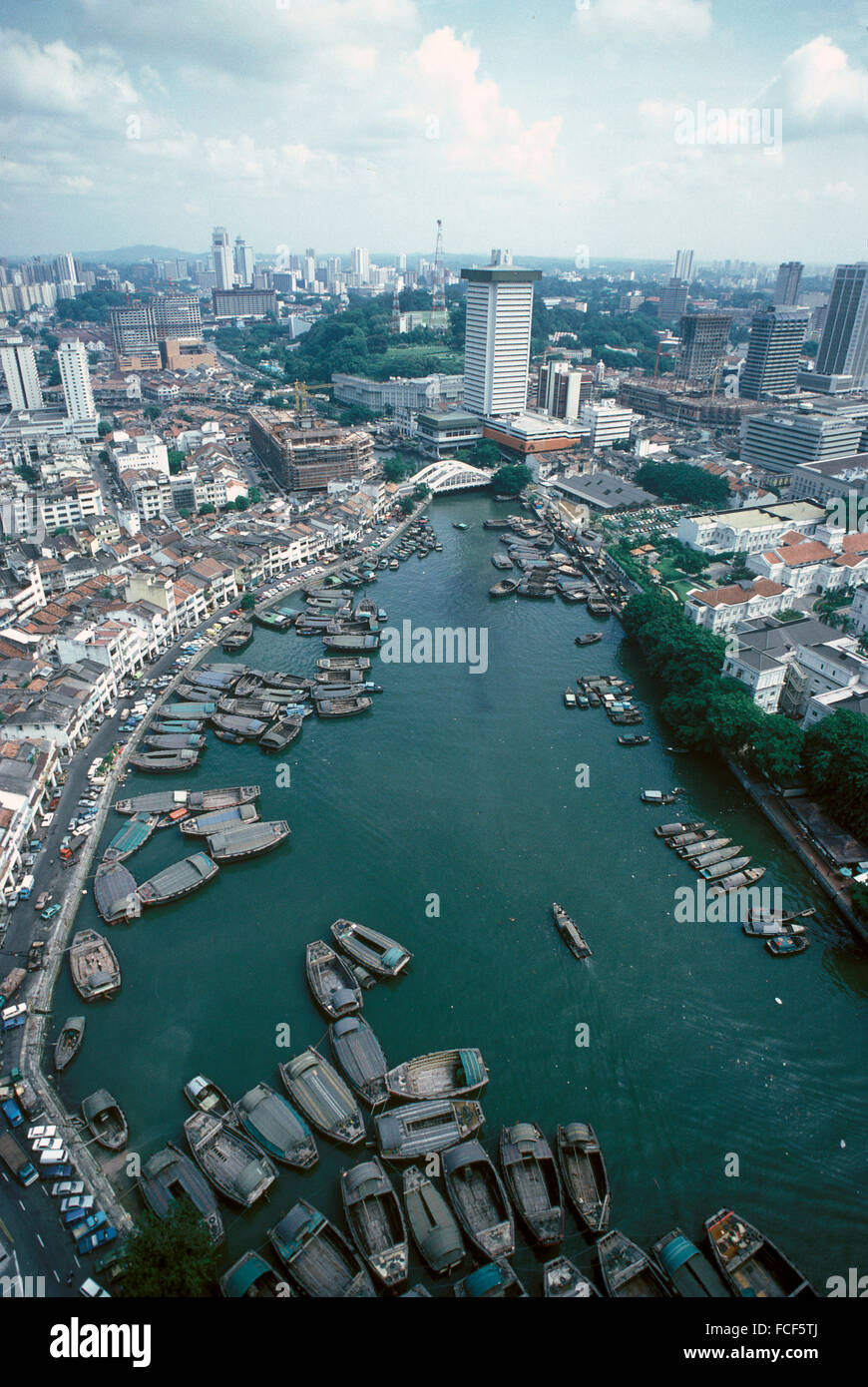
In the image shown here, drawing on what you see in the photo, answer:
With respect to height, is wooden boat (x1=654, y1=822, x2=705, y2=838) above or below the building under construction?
below

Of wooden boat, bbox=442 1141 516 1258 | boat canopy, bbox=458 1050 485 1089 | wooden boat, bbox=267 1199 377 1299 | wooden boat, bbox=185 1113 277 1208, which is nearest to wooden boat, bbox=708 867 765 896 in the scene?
boat canopy, bbox=458 1050 485 1089

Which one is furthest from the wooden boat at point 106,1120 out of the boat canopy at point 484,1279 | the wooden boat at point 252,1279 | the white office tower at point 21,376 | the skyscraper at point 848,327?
the skyscraper at point 848,327

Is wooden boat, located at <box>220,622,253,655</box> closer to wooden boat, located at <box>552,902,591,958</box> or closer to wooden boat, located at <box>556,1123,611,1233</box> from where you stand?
wooden boat, located at <box>552,902,591,958</box>

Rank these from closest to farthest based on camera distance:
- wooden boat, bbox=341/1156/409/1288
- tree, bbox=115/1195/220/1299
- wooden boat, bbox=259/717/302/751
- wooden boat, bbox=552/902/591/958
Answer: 1. tree, bbox=115/1195/220/1299
2. wooden boat, bbox=341/1156/409/1288
3. wooden boat, bbox=552/902/591/958
4. wooden boat, bbox=259/717/302/751

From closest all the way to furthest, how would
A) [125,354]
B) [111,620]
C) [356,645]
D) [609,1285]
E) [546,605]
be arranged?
[609,1285] < [111,620] < [356,645] < [546,605] < [125,354]

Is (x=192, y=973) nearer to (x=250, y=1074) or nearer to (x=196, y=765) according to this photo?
(x=250, y=1074)

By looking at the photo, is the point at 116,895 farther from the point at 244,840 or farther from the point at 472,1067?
the point at 472,1067

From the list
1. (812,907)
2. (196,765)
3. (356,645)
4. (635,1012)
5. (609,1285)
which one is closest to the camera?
(609,1285)

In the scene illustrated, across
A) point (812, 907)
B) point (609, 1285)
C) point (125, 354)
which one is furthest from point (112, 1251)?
point (125, 354)
